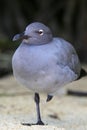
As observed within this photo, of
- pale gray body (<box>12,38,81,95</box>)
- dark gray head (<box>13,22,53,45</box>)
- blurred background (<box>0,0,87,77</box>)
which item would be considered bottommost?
blurred background (<box>0,0,87,77</box>)

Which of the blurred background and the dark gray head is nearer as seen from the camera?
the dark gray head

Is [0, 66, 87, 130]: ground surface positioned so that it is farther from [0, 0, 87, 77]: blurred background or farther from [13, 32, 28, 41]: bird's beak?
[0, 0, 87, 77]: blurred background

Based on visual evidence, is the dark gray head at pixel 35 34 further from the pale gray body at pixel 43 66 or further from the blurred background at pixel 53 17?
the blurred background at pixel 53 17

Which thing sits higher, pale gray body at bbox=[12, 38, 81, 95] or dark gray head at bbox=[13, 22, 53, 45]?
dark gray head at bbox=[13, 22, 53, 45]

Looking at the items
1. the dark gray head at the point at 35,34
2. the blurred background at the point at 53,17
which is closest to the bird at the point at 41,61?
the dark gray head at the point at 35,34

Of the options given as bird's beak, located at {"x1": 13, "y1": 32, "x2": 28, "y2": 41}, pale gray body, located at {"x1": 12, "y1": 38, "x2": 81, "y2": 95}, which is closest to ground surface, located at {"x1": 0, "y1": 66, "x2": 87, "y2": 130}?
pale gray body, located at {"x1": 12, "y1": 38, "x2": 81, "y2": 95}
